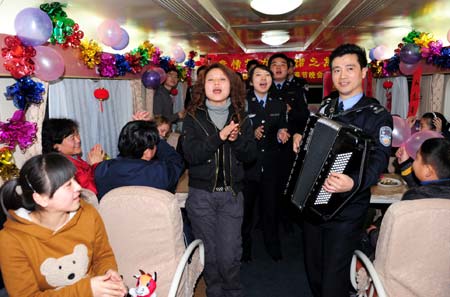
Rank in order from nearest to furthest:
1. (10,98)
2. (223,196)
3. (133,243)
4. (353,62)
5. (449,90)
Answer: (133,243), (353,62), (223,196), (10,98), (449,90)

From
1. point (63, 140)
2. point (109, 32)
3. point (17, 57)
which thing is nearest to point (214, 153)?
point (63, 140)

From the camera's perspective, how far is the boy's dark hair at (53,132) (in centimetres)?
295

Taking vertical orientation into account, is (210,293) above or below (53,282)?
below

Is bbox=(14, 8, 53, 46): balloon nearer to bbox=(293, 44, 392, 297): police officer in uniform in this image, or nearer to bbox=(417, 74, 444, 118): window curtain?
bbox=(293, 44, 392, 297): police officer in uniform

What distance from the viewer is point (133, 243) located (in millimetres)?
1971

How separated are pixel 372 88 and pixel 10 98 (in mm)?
8457

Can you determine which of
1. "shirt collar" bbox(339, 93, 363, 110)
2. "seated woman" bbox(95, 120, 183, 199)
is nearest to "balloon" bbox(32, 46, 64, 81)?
"seated woman" bbox(95, 120, 183, 199)

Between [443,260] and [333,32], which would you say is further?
[333,32]

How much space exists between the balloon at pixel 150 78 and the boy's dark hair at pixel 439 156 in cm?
439

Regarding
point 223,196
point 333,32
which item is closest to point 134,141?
point 223,196

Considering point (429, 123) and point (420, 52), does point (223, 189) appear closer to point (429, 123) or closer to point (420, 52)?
point (429, 123)

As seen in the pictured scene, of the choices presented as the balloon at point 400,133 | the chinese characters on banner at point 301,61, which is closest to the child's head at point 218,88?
the balloon at point 400,133

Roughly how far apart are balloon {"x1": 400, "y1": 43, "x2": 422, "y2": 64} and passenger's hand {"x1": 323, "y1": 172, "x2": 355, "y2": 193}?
4.37m

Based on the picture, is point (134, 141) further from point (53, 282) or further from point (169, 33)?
point (169, 33)
